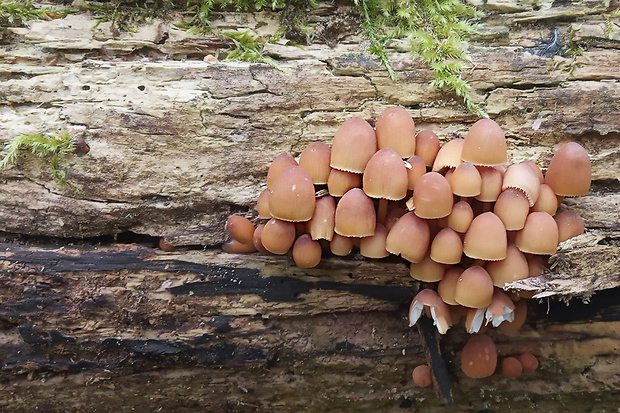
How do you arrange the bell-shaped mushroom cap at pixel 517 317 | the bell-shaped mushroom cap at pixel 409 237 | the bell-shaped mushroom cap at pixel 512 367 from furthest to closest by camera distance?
the bell-shaped mushroom cap at pixel 512 367
the bell-shaped mushroom cap at pixel 517 317
the bell-shaped mushroom cap at pixel 409 237

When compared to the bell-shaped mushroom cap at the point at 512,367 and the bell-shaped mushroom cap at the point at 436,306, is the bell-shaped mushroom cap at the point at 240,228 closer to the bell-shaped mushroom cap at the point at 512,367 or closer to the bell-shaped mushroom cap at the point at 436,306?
the bell-shaped mushroom cap at the point at 436,306

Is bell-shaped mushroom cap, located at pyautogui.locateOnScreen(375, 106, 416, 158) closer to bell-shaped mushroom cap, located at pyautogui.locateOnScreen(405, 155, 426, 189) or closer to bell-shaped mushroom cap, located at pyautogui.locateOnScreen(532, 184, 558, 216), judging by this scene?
bell-shaped mushroom cap, located at pyautogui.locateOnScreen(405, 155, 426, 189)

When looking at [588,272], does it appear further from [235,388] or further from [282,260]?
[235,388]

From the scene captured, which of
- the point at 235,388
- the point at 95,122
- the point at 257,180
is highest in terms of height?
the point at 95,122

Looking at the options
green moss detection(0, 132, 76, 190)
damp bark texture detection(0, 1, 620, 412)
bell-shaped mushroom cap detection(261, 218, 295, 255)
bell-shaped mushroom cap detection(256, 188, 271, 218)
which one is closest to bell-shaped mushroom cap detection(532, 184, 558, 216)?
damp bark texture detection(0, 1, 620, 412)

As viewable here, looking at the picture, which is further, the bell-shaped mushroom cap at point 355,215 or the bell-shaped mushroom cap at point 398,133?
the bell-shaped mushroom cap at point 398,133

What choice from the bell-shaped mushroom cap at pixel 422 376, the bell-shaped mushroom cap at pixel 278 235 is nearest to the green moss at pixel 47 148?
the bell-shaped mushroom cap at pixel 278 235

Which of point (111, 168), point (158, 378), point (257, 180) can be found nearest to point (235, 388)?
point (158, 378)
